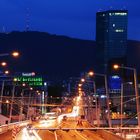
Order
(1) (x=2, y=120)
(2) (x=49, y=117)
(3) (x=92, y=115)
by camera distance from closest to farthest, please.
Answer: (1) (x=2, y=120)
(2) (x=49, y=117)
(3) (x=92, y=115)

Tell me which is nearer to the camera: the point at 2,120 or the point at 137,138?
the point at 137,138

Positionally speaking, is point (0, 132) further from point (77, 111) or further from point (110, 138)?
point (77, 111)

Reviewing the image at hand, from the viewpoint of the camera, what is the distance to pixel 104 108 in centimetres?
15038

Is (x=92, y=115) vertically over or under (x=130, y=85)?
under

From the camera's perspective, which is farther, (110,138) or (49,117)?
(49,117)

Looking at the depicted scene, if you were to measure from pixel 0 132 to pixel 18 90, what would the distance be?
294 ft

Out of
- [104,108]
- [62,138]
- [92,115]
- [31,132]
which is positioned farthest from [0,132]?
[104,108]

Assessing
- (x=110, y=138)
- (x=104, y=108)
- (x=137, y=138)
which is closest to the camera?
(x=137, y=138)

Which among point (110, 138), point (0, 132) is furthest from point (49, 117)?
point (110, 138)

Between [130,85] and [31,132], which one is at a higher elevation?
[130,85]

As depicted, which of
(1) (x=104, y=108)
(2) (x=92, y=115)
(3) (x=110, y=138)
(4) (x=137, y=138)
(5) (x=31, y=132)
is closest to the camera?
(5) (x=31, y=132)

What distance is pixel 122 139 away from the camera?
46.7m

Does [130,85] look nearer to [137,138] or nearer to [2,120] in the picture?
[2,120]

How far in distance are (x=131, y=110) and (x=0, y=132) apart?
90146 millimetres
